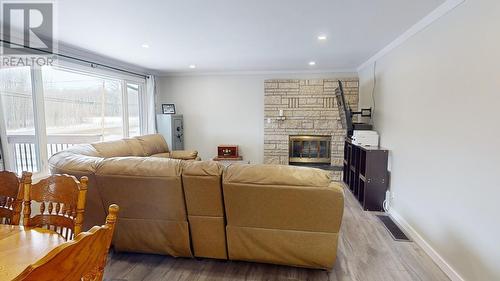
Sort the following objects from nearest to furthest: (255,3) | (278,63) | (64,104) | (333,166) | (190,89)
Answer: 1. (255,3)
2. (64,104)
3. (278,63)
4. (333,166)
5. (190,89)

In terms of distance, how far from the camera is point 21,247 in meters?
1.15

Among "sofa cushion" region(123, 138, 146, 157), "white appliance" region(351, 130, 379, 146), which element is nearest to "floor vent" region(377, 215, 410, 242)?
"white appliance" region(351, 130, 379, 146)

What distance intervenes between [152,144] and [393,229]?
13.8 feet

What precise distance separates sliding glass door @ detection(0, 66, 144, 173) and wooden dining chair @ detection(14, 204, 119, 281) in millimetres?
3131

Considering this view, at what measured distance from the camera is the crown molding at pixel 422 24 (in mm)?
2253

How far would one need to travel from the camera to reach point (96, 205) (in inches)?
91.7

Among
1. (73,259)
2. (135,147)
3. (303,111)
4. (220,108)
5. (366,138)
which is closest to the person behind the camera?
(73,259)

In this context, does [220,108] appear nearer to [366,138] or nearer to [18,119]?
[366,138]

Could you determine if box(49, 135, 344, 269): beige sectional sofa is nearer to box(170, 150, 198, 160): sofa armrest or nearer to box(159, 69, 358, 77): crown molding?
box(170, 150, 198, 160): sofa armrest

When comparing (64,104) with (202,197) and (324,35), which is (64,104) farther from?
(324,35)

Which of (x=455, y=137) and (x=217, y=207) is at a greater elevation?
(x=455, y=137)

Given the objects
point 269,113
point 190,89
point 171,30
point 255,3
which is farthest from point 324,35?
point 190,89

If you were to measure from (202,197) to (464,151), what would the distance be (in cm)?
210

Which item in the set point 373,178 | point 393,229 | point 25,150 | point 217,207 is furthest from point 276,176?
point 25,150
